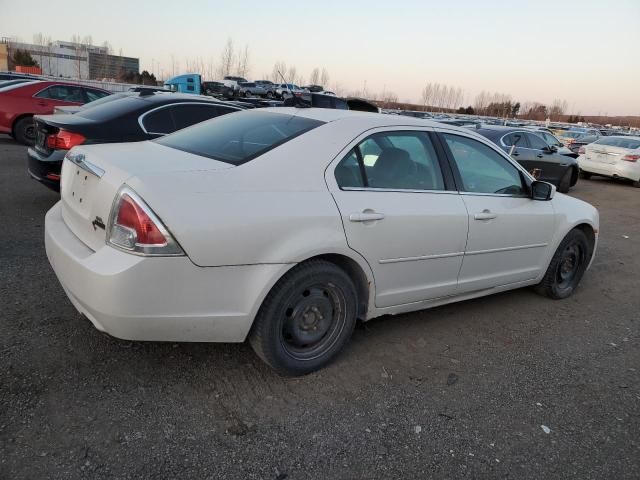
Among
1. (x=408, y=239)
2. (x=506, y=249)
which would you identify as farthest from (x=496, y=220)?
(x=408, y=239)

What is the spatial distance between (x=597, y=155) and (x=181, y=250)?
1587 cm

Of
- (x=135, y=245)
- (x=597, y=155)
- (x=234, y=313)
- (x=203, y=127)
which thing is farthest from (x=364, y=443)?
(x=597, y=155)

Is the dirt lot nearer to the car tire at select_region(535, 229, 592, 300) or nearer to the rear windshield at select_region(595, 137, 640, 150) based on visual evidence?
the car tire at select_region(535, 229, 592, 300)

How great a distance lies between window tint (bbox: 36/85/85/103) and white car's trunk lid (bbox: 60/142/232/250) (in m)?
9.95

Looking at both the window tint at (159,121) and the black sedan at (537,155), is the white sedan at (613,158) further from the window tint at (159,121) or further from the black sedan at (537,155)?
the window tint at (159,121)

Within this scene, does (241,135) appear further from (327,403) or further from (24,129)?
(24,129)

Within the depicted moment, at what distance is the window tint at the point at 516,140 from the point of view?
11.9 metres

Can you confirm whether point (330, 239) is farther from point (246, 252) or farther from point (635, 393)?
point (635, 393)

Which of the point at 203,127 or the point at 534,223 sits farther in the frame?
the point at 534,223

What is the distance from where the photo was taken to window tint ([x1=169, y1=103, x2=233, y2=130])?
6.37m

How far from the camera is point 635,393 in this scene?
3262 mm

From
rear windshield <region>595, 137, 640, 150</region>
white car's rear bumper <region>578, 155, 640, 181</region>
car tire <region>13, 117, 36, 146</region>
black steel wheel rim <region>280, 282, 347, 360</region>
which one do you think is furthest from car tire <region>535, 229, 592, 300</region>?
rear windshield <region>595, 137, 640, 150</region>

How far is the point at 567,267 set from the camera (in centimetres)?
490

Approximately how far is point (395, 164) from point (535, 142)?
10.8 m
